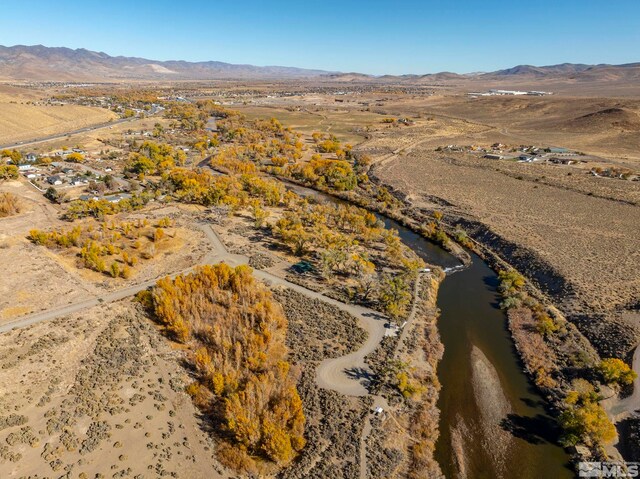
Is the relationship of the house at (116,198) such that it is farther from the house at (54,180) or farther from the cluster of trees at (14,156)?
the cluster of trees at (14,156)

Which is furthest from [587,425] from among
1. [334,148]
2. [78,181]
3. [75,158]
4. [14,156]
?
[14,156]

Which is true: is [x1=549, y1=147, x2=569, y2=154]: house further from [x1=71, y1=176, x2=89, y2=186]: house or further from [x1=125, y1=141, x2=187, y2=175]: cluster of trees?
[x1=71, y1=176, x2=89, y2=186]: house

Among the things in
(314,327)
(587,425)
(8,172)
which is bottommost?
(587,425)

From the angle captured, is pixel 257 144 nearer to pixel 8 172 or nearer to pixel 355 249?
pixel 8 172

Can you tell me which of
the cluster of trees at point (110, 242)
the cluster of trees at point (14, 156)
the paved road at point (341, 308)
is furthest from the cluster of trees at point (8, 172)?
the paved road at point (341, 308)

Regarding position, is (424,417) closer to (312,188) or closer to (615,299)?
(615,299)

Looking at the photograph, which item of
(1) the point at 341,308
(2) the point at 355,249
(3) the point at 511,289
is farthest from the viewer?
(2) the point at 355,249
